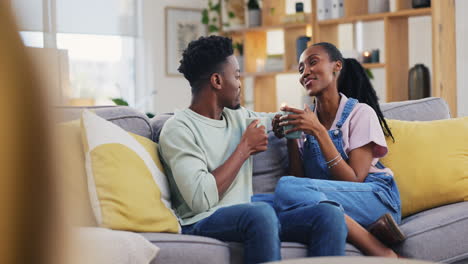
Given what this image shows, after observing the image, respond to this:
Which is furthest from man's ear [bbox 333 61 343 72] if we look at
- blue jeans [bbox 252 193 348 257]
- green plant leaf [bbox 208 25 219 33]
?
green plant leaf [bbox 208 25 219 33]

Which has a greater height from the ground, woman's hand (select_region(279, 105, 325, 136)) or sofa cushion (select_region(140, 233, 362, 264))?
woman's hand (select_region(279, 105, 325, 136))

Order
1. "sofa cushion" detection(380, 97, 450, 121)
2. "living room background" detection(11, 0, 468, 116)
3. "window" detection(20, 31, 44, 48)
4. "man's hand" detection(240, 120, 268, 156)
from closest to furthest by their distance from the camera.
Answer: "window" detection(20, 31, 44, 48)
"man's hand" detection(240, 120, 268, 156)
"sofa cushion" detection(380, 97, 450, 121)
"living room background" detection(11, 0, 468, 116)

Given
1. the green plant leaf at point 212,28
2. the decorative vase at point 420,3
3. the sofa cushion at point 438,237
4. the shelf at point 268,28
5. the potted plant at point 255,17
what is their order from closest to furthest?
1. the sofa cushion at point 438,237
2. the decorative vase at point 420,3
3. the shelf at point 268,28
4. the potted plant at point 255,17
5. the green plant leaf at point 212,28

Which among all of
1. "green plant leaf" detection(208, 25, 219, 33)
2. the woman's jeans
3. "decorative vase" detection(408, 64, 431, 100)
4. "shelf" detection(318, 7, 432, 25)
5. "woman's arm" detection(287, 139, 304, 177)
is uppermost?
"green plant leaf" detection(208, 25, 219, 33)

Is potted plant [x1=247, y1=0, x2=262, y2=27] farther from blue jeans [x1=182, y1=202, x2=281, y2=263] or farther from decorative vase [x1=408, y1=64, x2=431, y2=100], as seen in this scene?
blue jeans [x1=182, y1=202, x2=281, y2=263]

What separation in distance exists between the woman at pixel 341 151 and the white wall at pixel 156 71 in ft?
15.7

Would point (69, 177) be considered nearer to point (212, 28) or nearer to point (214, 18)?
point (212, 28)

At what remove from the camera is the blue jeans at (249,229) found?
1686 mm

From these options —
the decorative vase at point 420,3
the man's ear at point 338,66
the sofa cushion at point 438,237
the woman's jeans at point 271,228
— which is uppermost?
the decorative vase at point 420,3

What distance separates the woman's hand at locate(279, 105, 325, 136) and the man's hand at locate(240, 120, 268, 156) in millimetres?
78

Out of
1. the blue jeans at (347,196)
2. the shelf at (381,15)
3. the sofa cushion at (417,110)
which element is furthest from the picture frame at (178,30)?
the blue jeans at (347,196)

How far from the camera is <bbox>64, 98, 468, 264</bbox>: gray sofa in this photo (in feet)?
5.50

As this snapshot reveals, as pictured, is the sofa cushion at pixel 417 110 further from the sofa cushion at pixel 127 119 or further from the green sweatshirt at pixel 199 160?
the sofa cushion at pixel 127 119

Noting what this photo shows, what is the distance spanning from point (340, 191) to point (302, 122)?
0.26 meters
